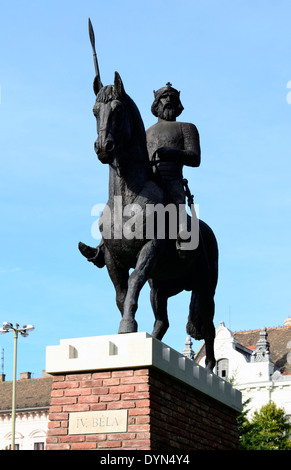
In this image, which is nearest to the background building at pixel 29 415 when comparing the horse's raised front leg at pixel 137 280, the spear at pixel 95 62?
the spear at pixel 95 62

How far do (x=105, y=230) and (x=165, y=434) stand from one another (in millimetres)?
2527

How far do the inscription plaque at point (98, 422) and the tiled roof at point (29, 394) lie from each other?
42.5 m

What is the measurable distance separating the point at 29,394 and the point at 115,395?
45.0 meters

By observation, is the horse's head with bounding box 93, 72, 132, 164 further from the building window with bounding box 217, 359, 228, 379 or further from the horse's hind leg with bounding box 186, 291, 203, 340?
the building window with bounding box 217, 359, 228, 379

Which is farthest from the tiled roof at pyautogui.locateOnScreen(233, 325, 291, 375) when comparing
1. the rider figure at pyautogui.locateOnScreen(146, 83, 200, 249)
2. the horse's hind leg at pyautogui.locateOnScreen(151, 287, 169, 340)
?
the rider figure at pyautogui.locateOnScreen(146, 83, 200, 249)

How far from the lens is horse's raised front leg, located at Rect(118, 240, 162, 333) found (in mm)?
10156

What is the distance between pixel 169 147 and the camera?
38.3 ft

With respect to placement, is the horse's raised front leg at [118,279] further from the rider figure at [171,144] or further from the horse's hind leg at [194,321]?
the horse's hind leg at [194,321]

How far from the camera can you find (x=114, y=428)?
31.8 feet

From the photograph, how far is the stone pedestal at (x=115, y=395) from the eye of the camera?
31.7 ft

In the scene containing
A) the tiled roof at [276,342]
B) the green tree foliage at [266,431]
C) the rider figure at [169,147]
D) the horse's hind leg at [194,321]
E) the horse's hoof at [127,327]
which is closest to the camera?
the horse's hoof at [127,327]

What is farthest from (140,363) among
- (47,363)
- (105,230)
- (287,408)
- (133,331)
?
(287,408)

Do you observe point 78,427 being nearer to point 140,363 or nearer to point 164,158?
point 140,363

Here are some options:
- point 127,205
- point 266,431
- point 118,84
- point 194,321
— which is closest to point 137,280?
point 127,205
